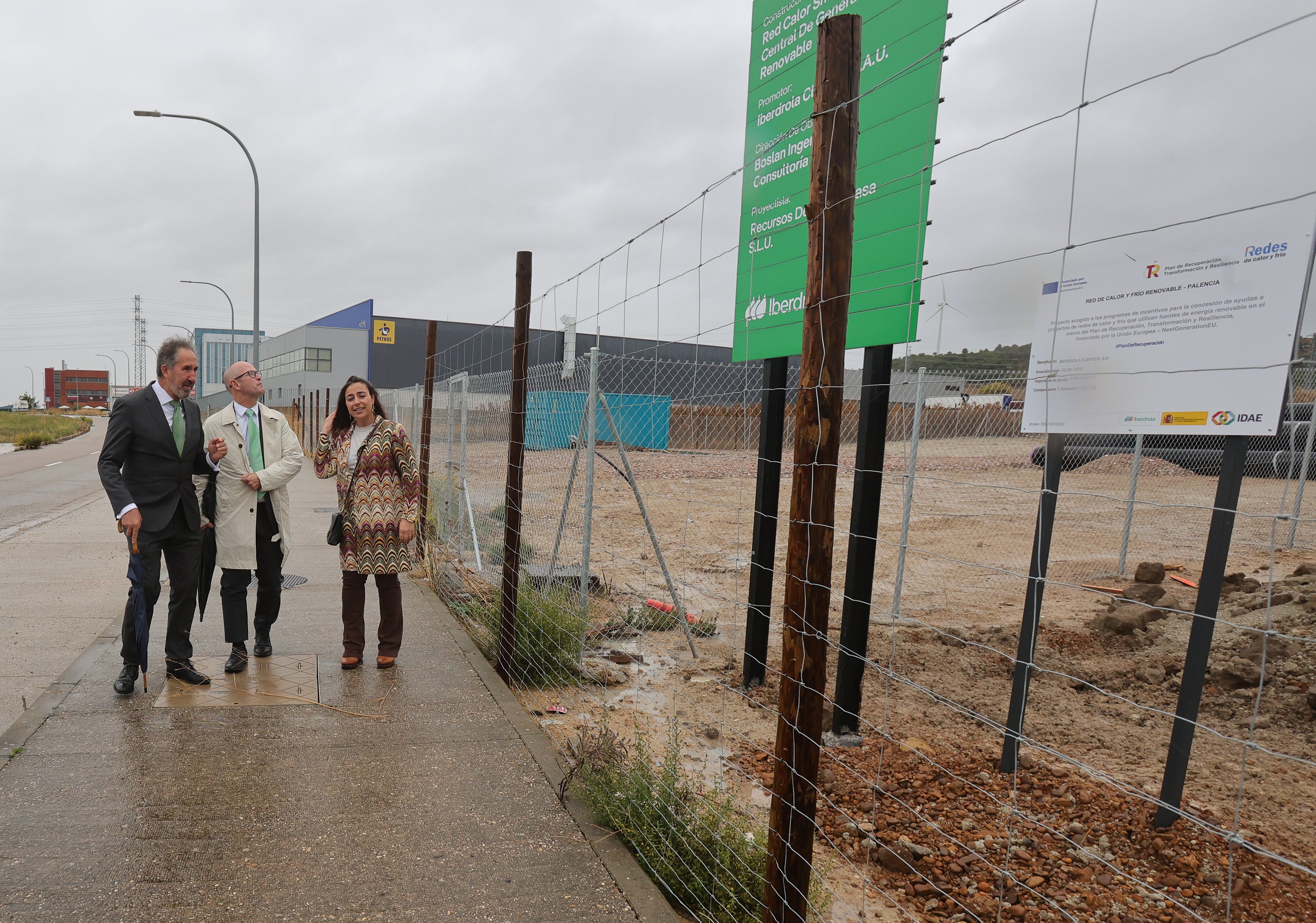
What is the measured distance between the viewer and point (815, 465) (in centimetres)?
233

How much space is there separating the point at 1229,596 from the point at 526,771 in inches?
252

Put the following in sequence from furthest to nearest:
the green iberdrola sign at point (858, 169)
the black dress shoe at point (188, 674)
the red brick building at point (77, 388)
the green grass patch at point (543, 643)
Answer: the red brick building at point (77, 388) → the green grass patch at point (543, 643) → the black dress shoe at point (188, 674) → the green iberdrola sign at point (858, 169)

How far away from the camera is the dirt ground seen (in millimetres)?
3088

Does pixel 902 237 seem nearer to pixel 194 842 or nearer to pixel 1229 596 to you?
pixel 194 842

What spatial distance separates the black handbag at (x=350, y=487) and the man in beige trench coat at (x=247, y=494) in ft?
0.83

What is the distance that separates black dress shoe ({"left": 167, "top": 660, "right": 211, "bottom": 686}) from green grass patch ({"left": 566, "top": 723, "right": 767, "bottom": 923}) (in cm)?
235

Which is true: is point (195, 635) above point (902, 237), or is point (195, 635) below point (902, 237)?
below

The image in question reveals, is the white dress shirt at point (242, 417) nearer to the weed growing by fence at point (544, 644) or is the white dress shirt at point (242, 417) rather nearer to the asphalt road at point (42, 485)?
the weed growing by fence at point (544, 644)

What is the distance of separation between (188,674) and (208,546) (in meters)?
0.72

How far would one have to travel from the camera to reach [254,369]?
16.3 ft

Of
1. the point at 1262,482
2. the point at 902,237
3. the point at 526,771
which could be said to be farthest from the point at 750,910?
the point at 1262,482

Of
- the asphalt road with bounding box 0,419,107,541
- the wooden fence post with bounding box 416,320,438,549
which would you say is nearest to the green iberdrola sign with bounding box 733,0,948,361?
the wooden fence post with bounding box 416,320,438,549

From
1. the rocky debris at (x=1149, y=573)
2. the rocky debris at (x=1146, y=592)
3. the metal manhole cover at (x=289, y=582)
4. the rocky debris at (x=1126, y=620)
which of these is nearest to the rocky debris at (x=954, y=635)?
the rocky debris at (x=1126, y=620)

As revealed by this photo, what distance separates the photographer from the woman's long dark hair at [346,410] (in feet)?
16.6
